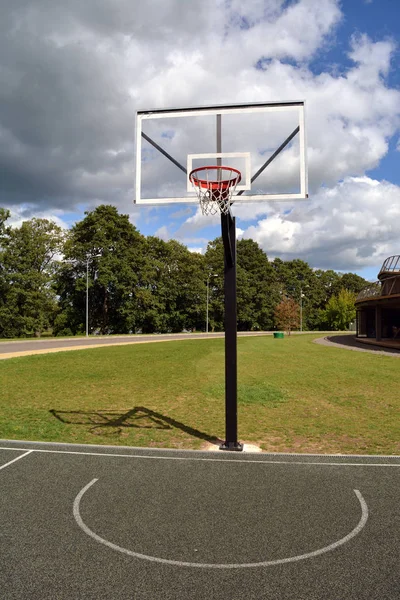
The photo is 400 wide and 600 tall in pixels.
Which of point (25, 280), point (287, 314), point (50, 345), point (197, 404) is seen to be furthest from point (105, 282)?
point (197, 404)

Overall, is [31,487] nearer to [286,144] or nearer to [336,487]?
[336,487]

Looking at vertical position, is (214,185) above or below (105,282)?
below

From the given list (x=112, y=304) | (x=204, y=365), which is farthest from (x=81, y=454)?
(x=112, y=304)

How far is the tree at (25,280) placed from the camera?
159 feet

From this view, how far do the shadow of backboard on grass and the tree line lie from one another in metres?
34.0

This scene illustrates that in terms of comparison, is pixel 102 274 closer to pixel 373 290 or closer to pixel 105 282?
pixel 105 282

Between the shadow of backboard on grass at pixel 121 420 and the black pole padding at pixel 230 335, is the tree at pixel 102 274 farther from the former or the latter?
the black pole padding at pixel 230 335

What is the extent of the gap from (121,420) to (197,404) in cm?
280

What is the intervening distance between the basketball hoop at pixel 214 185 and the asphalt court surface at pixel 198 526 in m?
5.08

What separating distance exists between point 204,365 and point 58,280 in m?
37.6

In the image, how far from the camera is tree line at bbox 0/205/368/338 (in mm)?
49938

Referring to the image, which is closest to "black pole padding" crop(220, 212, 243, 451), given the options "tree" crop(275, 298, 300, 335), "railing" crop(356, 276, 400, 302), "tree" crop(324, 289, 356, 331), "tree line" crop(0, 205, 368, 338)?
"railing" crop(356, 276, 400, 302)

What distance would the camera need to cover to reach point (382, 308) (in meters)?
40.7

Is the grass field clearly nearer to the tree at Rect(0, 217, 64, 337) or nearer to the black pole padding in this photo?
the black pole padding
